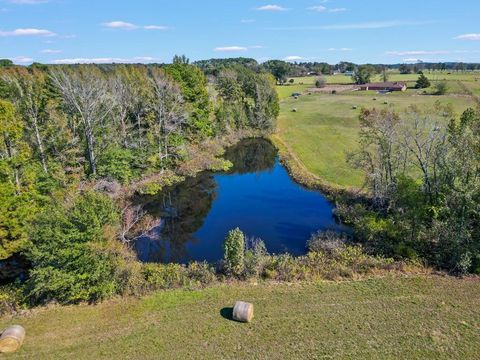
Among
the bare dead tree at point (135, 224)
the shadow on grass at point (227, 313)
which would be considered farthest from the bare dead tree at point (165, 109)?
the shadow on grass at point (227, 313)

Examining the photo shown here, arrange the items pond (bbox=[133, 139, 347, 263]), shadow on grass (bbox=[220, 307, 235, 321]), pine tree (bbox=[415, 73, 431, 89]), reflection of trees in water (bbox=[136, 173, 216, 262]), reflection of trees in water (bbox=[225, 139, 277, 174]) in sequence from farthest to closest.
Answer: pine tree (bbox=[415, 73, 431, 89]) < reflection of trees in water (bbox=[225, 139, 277, 174]) < reflection of trees in water (bbox=[136, 173, 216, 262]) < pond (bbox=[133, 139, 347, 263]) < shadow on grass (bbox=[220, 307, 235, 321])

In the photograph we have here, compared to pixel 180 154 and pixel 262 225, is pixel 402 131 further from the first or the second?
pixel 180 154

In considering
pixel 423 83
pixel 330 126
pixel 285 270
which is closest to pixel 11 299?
pixel 285 270

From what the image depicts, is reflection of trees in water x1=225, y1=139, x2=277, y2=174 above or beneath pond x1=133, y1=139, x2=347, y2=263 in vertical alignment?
above

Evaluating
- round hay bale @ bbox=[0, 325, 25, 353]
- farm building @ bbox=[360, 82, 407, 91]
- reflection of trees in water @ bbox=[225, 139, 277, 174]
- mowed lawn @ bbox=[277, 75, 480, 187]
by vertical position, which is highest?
farm building @ bbox=[360, 82, 407, 91]

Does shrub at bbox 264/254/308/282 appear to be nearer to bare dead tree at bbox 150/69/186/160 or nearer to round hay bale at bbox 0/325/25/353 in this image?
round hay bale at bbox 0/325/25/353

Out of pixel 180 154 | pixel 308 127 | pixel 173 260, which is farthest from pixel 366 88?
pixel 173 260

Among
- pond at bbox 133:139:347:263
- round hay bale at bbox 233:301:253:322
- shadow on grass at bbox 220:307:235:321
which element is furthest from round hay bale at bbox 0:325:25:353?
pond at bbox 133:139:347:263
